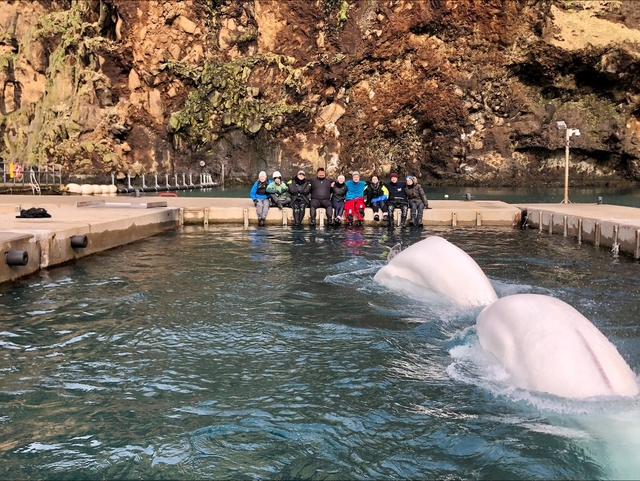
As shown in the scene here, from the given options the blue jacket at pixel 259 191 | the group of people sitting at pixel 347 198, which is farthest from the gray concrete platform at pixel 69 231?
the group of people sitting at pixel 347 198

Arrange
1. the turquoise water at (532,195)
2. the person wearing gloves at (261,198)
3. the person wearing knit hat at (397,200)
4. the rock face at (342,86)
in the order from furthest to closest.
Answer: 1. the rock face at (342,86)
2. the turquoise water at (532,195)
3. the person wearing gloves at (261,198)
4. the person wearing knit hat at (397,200)

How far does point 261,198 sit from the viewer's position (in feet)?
73.2

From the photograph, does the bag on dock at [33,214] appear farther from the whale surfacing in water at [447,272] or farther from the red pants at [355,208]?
the whale surfacing in water at [447,272]

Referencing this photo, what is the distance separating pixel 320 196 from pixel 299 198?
73 cm

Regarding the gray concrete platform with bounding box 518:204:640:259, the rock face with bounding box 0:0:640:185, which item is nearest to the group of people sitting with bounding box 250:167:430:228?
the gray concrete platform with bounding box 518:204:640:259

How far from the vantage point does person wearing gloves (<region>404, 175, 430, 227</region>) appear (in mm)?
21891

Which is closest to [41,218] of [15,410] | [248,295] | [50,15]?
[248,295]

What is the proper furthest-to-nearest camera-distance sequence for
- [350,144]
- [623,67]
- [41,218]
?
[350,144], [623,67], [41,218]

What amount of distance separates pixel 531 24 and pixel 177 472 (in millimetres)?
62981

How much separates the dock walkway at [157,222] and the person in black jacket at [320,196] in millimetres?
336

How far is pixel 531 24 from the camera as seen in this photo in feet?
199

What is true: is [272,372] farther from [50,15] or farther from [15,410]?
[50,15]

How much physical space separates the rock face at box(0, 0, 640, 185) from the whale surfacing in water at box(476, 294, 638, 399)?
5407 centimetres

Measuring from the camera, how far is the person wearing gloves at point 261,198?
2223 centimetres
